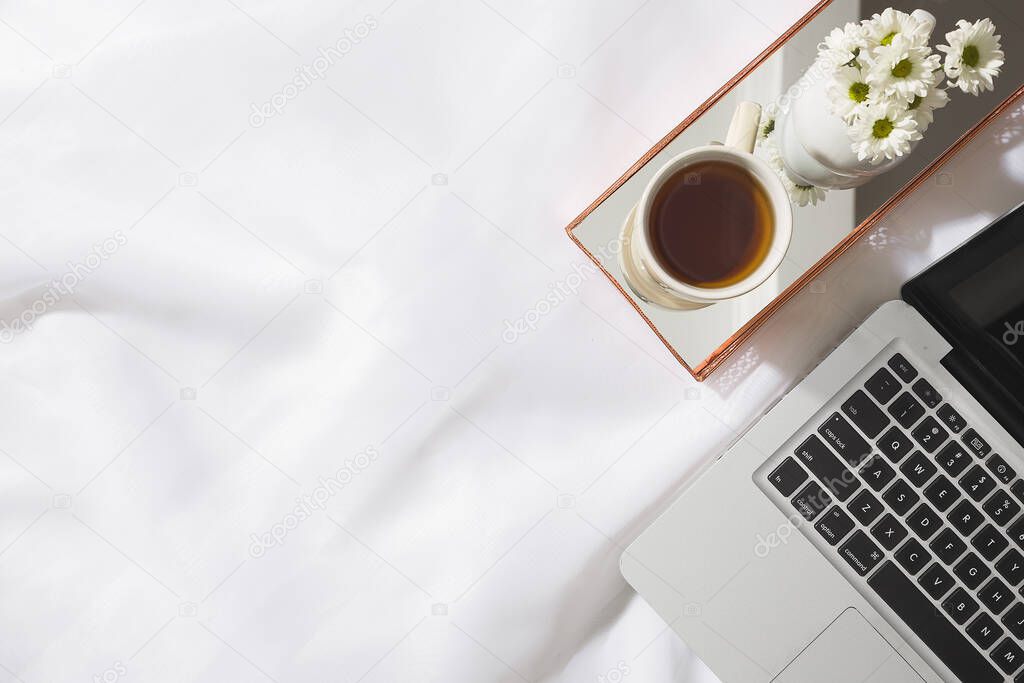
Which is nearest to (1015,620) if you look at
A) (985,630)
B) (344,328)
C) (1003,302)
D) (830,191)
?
(985,630)

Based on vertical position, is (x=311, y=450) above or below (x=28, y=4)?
below

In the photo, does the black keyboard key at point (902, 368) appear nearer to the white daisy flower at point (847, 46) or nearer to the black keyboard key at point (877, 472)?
the black keyboard key at point (877, 472)

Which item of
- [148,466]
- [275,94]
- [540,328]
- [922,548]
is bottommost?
[922,548]

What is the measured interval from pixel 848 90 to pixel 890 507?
296 mm

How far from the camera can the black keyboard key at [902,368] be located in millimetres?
569

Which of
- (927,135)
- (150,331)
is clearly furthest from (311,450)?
(927,135)

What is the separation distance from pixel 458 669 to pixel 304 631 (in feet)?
0.42

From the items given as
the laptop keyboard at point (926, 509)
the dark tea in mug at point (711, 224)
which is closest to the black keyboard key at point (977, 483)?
the laptop keyboard at point (926, 509)

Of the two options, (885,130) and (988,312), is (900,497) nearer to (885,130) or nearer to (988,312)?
(988,312)

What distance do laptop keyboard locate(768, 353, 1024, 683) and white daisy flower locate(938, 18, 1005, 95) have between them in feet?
0.64

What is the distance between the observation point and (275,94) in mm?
626

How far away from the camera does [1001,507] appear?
0.56m

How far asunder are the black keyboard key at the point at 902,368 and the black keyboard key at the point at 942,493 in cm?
7

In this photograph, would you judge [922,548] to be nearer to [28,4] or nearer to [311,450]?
[311,450]
